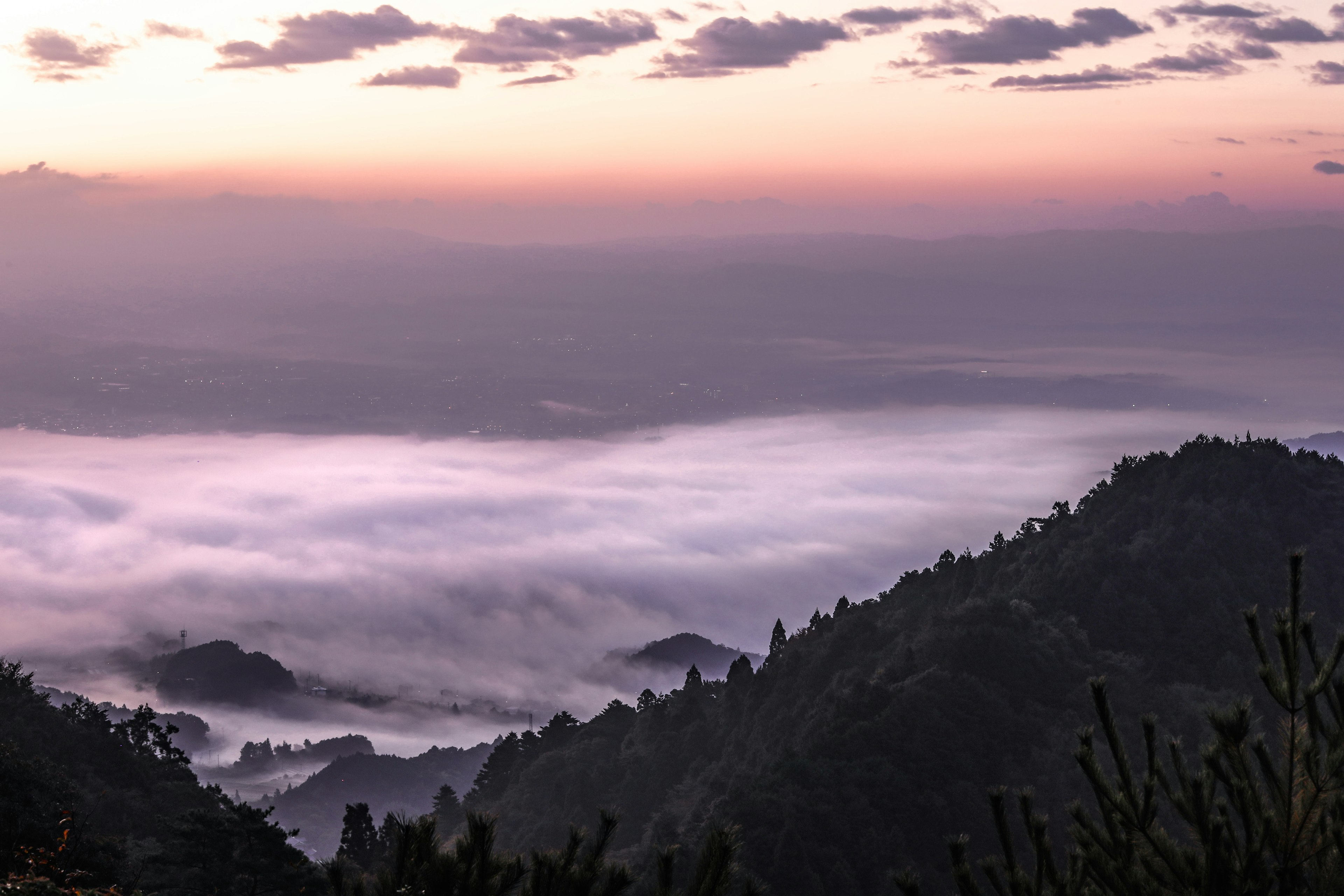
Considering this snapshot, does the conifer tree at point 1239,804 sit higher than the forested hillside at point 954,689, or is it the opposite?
the conifer tree at point 1239,804

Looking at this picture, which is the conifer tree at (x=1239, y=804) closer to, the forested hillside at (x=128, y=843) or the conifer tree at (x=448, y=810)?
the forested hillside at (x=128, y=843)

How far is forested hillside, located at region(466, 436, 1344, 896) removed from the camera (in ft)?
286

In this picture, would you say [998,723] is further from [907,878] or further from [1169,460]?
[907,878]

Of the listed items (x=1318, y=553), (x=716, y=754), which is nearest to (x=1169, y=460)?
(x=1318, y=553)

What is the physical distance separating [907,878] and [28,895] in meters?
12.9

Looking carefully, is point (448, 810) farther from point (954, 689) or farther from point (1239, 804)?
point (1239, 804)

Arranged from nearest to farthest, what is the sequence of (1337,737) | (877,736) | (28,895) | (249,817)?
(1337,737)
(28,895)
(249,817)
(877,736)

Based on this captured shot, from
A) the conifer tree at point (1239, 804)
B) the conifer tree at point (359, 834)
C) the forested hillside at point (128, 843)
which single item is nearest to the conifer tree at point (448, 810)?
the conifer tree at point (359, 834)

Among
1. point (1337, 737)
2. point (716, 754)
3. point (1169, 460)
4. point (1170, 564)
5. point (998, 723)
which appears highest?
point (1337, 737)

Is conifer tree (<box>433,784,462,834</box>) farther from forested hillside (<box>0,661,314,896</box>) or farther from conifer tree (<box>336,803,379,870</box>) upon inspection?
forested hillside (<box>0,661,314,896</box>)

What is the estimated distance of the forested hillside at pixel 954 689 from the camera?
87.1 m

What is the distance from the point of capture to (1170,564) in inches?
4882

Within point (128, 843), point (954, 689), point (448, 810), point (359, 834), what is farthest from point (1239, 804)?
point (448, 810)

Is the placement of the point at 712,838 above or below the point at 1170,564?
above
